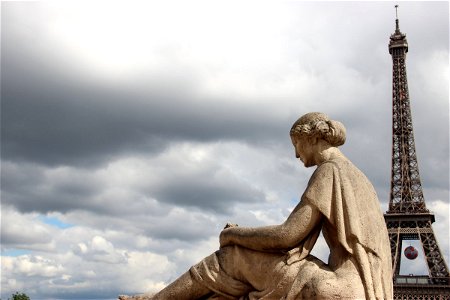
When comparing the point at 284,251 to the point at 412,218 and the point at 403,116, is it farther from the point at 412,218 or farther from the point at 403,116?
the point at 403,116

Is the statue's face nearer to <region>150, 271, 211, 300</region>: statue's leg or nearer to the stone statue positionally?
the stone statue

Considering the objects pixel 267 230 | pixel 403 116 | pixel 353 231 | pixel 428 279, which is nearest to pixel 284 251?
pixel 267 230

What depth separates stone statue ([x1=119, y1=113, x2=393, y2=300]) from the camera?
7.33m

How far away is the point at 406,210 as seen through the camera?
251 feet

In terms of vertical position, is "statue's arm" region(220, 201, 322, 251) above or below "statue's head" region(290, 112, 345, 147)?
below

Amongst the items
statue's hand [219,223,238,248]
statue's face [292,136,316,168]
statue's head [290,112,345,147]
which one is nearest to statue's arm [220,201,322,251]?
statue's hand [219,223,238,248]

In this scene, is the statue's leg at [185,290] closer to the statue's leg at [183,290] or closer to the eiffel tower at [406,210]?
the statue's leg at [183,290]

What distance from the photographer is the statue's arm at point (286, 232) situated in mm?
7668

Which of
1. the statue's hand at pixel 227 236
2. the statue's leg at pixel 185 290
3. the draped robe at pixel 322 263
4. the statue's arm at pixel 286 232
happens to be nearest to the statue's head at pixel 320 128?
the draped robe at pixel 322 263

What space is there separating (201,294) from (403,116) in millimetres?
81394

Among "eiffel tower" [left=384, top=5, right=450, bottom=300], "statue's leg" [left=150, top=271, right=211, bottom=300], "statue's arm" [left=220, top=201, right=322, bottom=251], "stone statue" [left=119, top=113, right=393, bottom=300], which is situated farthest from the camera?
"eiffel tower" [left=384, top=5, right=450, bottom=300]

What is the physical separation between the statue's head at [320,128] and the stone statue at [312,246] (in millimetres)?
13

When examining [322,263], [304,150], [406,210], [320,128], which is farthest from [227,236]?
[406,210]

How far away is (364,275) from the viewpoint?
7.25 m
